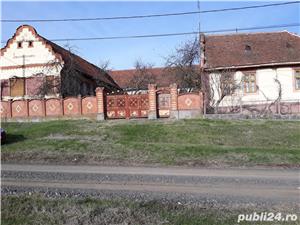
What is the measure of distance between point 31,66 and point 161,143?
21245mm

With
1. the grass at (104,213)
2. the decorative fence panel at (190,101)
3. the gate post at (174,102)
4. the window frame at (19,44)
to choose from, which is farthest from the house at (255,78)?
the grass at (104,213)

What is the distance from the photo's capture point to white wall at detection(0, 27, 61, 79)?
37281mm

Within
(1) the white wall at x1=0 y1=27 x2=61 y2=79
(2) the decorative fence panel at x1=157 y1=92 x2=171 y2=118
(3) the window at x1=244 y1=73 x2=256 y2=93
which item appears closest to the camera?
(2) the decorative fence panel at x1=157 y1=92 x2=171 y2=118

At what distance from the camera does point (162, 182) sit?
37.0 feet

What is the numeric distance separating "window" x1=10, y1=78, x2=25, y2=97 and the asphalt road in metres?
24.1

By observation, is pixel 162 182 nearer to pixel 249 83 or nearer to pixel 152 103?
pixel 152 103

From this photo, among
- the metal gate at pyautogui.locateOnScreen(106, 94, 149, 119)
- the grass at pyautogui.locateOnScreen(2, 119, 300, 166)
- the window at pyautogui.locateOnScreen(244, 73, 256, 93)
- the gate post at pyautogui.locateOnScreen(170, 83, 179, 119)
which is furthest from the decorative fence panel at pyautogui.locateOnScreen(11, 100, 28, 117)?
the window at pyautogui.locateOnScreen(244, 73, 256, 93)

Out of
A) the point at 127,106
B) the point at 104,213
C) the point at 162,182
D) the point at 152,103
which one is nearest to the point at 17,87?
the point at 127,106

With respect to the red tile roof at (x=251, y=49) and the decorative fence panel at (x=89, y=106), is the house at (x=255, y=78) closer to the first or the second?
the red tile roof at (x=251, y=49)

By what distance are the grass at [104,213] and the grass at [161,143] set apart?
7588mm

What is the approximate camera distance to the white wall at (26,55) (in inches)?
1468

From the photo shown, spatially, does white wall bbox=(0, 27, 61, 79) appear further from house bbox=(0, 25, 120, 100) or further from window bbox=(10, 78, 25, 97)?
window bbox=(10, 78, 25, 97)

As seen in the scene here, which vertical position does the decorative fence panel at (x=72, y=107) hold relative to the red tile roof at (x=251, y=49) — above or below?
below

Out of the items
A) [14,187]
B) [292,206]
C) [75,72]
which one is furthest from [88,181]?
[75,72]
